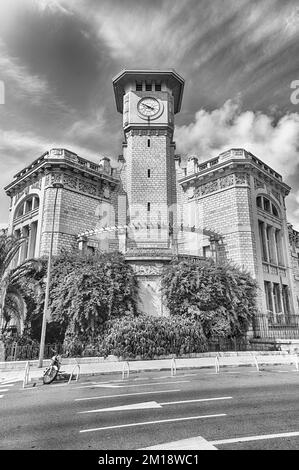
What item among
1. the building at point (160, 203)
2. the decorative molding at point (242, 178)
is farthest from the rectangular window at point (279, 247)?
the decorative molding at point (242, 178)

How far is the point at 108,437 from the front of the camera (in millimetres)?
5328

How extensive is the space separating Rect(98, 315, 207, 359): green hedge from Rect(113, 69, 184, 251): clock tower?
1023 cm

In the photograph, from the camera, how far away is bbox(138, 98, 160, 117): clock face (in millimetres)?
32312

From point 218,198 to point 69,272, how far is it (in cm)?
1449

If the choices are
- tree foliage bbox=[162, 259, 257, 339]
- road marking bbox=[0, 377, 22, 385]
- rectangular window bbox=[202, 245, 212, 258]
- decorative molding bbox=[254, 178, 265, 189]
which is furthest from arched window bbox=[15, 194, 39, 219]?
decorative molding bbox=[254, 178, 265, 189]

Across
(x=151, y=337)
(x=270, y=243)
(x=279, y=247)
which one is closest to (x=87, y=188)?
(x=151, y=337)

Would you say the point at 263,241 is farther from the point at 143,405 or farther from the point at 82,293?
the point at 143,405

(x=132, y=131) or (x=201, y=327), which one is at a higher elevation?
(x=132, y=131)

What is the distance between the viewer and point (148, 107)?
32.3m

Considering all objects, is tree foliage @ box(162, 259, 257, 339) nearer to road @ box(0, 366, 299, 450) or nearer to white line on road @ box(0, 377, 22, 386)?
road @ box(0, 366, 299, 450)

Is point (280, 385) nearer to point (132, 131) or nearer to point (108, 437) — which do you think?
point (108, 437)

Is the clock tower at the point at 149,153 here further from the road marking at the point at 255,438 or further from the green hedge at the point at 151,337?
the road marking at the point at 255,438

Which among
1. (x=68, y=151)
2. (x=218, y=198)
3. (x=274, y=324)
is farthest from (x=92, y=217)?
(x=274, y=324)

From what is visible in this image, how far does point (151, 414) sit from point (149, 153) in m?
26.9
